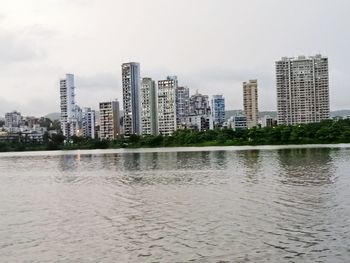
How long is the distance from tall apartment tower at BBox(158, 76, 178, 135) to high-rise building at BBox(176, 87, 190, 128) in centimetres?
168

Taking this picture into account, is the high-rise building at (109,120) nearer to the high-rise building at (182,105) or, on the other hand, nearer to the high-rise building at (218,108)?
the high-rise building at (182,105)

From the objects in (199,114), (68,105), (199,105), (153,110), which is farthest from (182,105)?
(68,105)

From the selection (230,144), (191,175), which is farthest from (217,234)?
(230,144)

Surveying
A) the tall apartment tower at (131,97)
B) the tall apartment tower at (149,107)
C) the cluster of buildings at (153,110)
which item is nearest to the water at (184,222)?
the cluster of buildings at (153,110)

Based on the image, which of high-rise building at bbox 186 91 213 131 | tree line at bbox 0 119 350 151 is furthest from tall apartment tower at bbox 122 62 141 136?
tree line at bbox 0 119 350 151

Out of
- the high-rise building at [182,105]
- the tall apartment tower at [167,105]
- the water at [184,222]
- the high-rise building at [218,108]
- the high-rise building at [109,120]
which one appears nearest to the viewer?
the water at [184,222]

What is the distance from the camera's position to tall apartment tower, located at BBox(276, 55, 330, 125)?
139m

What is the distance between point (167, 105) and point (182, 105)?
5.71 meters

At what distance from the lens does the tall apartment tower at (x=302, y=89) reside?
5468 inches

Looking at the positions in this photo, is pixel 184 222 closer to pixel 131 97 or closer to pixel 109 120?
pixel 131 97

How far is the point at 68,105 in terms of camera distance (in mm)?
187250

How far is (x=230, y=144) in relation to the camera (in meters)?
95.2

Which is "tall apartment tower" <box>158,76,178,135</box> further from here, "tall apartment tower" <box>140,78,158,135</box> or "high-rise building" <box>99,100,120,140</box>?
"high-rise building" <box>99,100,120,140</box>

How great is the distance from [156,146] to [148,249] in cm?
9301
